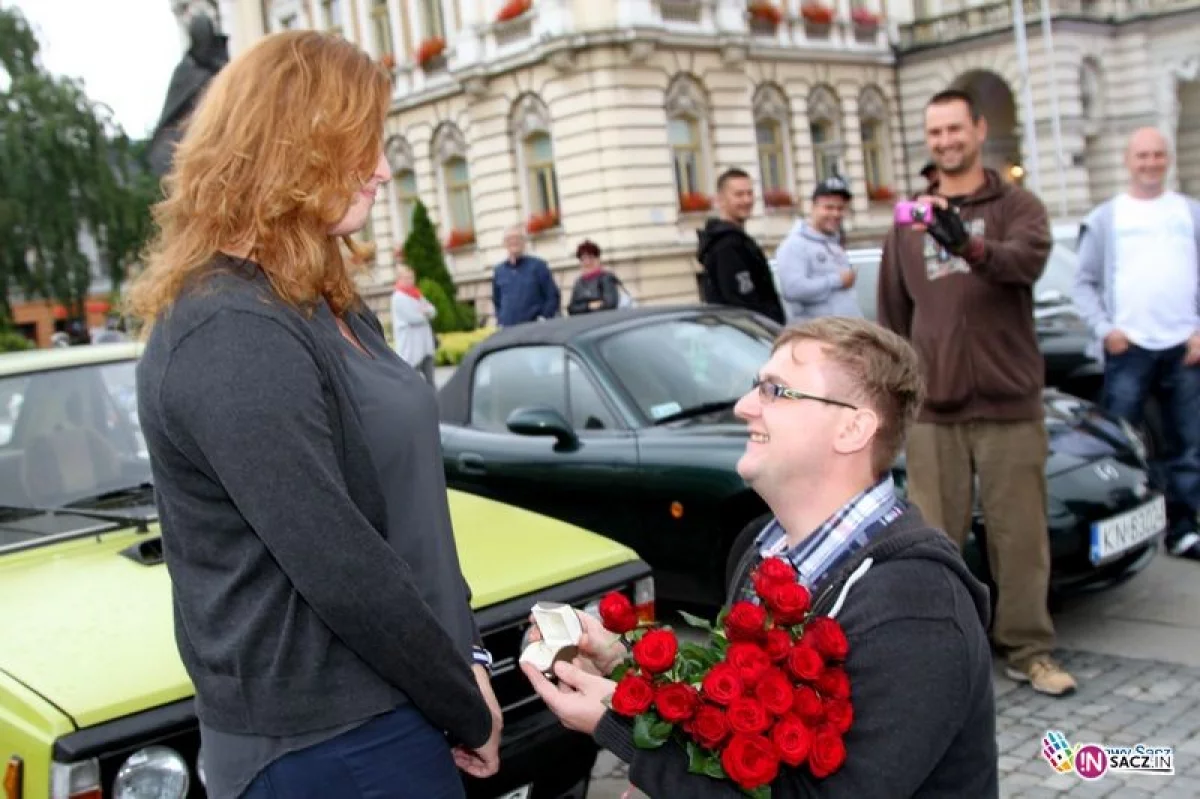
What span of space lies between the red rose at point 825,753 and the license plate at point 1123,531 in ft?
12.0

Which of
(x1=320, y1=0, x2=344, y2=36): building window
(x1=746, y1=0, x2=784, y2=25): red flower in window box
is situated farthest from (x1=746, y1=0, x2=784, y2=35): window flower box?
(x1=320, y1=0, x2=344, y2=36): building window

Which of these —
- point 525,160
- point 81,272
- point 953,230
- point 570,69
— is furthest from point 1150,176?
point 81,272

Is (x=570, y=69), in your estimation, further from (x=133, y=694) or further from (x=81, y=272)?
(x=133, y=694)

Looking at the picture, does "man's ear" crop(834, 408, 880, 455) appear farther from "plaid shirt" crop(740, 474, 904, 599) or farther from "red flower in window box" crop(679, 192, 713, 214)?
"red flower in window box" crop(679, 192, 713, 214)

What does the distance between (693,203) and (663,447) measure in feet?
82.3

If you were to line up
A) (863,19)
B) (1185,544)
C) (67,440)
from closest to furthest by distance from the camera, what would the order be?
(67,440)
(1185,544)
(863,19)

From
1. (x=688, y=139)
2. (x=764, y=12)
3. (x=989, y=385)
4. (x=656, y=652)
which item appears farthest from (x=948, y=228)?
(x=764, y=12)

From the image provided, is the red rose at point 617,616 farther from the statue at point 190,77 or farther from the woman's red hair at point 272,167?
the statue at point 190,77

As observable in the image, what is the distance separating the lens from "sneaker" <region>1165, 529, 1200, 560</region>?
6.10 metres

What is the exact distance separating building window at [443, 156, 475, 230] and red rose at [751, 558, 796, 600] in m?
32.7

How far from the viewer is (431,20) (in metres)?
34.1

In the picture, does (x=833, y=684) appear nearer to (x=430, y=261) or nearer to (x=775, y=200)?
(x=430, y=261)

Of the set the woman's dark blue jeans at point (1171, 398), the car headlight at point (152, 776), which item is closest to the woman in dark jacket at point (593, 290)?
the woman's dark blue jeans at point (1171, 398)

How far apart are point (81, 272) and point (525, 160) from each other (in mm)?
18222
